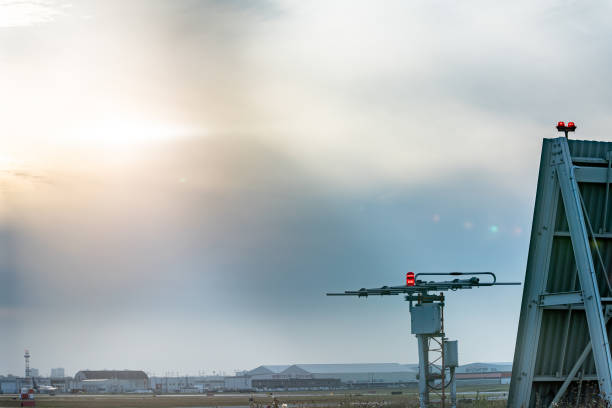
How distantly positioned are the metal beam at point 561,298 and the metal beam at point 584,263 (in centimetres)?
40

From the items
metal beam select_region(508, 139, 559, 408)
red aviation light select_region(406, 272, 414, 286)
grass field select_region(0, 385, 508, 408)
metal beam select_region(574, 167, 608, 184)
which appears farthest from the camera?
grass field select_region(0, 385, 508, 408)

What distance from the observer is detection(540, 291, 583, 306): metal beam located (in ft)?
71.8

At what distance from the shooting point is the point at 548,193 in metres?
23.3

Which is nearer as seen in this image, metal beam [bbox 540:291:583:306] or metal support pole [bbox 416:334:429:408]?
metal beam [bbox 540:291:583:306]

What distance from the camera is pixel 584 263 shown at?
2169 centimetres

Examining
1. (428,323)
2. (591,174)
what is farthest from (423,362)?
(591,174)

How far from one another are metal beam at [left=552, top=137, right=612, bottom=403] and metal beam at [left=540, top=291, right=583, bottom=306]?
1.32ft

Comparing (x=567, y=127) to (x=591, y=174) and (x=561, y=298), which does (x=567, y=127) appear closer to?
(x=591, y=174)

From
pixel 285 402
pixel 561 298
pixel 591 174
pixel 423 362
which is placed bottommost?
pixel 285 402

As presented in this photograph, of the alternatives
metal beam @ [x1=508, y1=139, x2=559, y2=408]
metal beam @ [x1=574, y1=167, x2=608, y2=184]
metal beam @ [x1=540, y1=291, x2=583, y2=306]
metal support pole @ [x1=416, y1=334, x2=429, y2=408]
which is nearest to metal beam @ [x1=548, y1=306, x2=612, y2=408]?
metal beam @ [x1=508, y1=139, x2=559, y2=408]

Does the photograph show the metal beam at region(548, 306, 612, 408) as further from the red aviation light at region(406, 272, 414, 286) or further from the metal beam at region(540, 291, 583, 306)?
the red aviation light at region(406, 272, 414, 286)

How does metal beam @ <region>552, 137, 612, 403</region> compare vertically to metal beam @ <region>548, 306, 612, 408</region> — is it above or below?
above

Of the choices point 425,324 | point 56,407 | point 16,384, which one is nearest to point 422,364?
point 425,324

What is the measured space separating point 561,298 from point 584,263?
1414 millimetres
